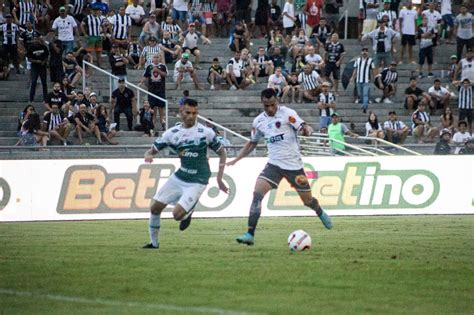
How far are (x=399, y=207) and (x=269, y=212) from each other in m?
2.85

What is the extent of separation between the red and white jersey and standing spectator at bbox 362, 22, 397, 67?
61.6 feet

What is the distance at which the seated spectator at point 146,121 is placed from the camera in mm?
33062

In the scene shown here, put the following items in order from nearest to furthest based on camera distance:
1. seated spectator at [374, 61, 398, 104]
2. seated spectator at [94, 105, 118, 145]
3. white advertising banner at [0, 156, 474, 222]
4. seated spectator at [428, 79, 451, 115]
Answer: white advertising banner at [0, 156, 474, 222], seated spectator at [94, 105, 118, 145], seated spectator at [428, 79, 451, 115], seated spectator at [374, 61, 398, 104]

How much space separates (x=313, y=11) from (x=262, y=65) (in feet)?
9.46

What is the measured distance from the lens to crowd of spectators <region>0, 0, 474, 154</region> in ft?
109

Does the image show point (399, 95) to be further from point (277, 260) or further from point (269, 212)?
point (277, 260)

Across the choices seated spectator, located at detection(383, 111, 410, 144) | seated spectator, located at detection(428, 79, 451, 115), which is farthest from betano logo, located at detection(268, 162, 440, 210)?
seated spectator, located at detection(428, 79, 451, 115)

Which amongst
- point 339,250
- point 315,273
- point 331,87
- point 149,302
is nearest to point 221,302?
point 149,302

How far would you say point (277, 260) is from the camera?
55.5 ft

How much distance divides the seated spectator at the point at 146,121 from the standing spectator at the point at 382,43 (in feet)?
26.1

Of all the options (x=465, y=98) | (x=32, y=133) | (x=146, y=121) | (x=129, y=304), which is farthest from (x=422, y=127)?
(x=129, y=304)

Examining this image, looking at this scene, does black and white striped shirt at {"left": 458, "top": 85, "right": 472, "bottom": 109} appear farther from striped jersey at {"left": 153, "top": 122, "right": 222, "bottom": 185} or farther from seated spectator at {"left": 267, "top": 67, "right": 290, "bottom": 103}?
striped jersey at {"left": 153, "top": 122, "right": 222, "bottom": 185}

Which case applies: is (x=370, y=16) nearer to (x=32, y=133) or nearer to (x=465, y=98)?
(x=465, y=98)

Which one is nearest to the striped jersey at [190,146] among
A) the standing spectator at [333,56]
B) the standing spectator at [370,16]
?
the standing spectator at [333,56]
